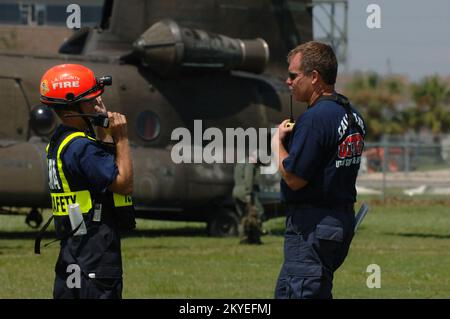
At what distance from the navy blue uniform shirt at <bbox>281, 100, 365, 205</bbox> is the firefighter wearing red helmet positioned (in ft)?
3.38

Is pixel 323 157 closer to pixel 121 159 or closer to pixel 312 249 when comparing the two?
pixel 312 249

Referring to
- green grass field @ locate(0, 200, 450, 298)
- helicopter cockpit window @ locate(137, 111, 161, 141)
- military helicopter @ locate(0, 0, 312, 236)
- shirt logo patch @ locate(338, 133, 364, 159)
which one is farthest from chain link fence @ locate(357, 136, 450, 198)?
shirt logo patch @ locate(338, 133, 364, 159)

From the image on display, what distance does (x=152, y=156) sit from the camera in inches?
792

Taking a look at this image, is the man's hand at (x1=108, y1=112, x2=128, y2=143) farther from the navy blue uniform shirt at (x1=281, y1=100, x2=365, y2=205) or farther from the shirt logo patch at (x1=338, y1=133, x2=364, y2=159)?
the shirt logo patch at (x1=338, y1=133, x2=364, y2=159)

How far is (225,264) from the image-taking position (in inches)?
624

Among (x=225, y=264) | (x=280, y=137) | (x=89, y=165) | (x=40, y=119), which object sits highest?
(x=280, y=137)

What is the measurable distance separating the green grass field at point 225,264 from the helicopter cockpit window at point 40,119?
1.95 meters

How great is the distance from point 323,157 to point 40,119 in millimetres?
12973

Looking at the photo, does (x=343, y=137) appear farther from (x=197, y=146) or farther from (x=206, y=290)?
(x=197, y=146)

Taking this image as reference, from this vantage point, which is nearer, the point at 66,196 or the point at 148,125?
the point at 66,196

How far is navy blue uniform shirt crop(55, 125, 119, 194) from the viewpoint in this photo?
6789 millimetres

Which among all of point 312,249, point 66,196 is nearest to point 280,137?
point 312,249

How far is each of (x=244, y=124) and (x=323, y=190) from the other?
1450cm

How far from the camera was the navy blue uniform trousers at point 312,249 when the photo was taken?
22.7ft
